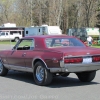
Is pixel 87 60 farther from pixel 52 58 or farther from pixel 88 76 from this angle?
pixel 88 76

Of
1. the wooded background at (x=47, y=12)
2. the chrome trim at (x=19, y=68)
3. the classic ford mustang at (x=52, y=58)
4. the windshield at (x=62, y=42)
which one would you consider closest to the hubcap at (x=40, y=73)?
the classic ford mustang at (x=52, y=58)

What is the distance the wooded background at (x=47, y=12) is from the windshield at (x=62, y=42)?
60.3 metres

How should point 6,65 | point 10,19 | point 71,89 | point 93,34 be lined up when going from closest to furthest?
point 71,89 < point 6,65 < point 93,34 < point 10,19

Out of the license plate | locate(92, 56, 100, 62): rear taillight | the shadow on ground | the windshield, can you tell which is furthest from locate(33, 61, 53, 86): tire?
locate(92, 56, 100, 62): rear taillight

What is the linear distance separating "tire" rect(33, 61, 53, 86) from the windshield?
0.71 metres

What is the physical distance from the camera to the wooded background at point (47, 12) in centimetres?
7219

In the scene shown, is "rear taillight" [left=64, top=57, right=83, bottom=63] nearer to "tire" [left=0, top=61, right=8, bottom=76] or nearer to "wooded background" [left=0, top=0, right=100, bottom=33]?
"tire" [left=0, top=61, right=8, bottom=76]

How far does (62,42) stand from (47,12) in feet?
219

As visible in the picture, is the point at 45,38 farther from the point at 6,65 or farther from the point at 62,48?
the point at 6,65

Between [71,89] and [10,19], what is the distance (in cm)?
7431

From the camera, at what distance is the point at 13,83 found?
10109 mm

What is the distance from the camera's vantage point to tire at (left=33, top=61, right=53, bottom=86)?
9286 millimetres

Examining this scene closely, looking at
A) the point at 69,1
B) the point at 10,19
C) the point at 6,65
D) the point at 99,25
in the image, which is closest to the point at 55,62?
the point at 6,65

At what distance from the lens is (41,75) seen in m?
9.62
